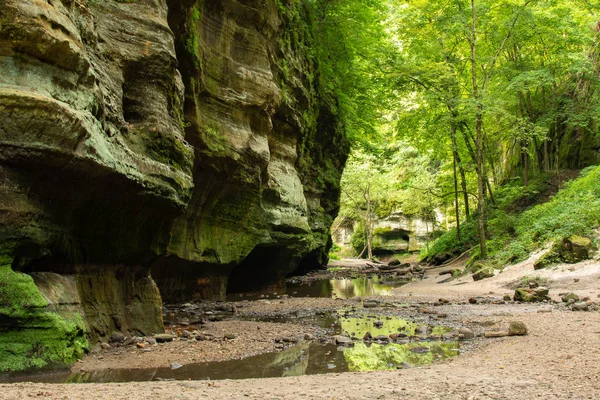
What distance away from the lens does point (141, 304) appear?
9250 millimetres

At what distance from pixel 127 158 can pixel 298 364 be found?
4.50 meters

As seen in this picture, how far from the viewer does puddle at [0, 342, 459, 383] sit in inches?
238

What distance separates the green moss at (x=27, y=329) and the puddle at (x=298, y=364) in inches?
9.5

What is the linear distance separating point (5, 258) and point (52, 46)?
2.87 metres

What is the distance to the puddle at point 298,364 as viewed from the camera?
19.8 ft

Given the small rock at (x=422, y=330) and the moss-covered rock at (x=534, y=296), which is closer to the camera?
the small rock at (x=422, y=330)

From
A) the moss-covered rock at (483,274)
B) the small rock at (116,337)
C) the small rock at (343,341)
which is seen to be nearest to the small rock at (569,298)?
the small rock at (343,341)

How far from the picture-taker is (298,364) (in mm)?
6973

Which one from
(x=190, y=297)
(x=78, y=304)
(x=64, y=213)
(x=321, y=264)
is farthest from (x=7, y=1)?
(x=321, y=264)

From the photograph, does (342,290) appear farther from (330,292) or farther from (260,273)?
(260,273)

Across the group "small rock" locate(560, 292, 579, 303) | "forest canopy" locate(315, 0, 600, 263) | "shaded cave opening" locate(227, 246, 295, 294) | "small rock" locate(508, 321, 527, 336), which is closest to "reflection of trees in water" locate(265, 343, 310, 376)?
"small rock" locate(508, 321, 527, 336)

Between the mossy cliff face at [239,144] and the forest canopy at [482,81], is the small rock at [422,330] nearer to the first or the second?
the mossy cliff face at [239,144]

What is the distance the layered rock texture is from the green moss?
0.02 m

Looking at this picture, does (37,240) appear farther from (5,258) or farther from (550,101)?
(550,101)
